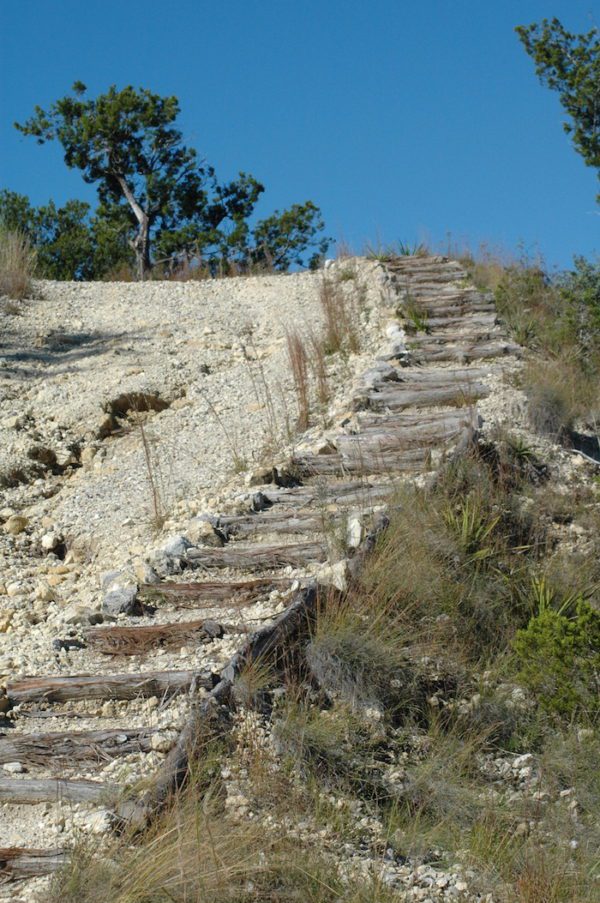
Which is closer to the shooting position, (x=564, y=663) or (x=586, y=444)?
(x=564, y=663)

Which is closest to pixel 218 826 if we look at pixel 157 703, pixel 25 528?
pixel 157 703

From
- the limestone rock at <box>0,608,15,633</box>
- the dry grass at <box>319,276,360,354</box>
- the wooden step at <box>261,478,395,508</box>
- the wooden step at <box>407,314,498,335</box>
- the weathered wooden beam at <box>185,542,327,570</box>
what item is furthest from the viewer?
the wooden step at <box>407,314,498,335</box>

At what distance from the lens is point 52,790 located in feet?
14.3

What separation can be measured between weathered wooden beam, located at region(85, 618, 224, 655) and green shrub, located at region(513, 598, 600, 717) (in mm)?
1669

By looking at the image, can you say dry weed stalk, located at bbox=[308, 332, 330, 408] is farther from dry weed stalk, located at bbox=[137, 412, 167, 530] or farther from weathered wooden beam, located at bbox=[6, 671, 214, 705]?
weathered wooden beam, located at bbox=[6, 671, 214, 705]

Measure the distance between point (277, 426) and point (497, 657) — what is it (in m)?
3.65

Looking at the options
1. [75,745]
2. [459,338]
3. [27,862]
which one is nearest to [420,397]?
[459,338]

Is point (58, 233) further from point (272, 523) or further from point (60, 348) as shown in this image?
point (272, 523)

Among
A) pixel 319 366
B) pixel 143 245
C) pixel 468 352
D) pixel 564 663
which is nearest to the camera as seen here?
pixel 564 663

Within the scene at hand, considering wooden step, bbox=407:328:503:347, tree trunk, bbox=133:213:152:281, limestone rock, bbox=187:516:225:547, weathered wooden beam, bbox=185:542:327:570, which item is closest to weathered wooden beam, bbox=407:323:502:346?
wooden step, bbox=407:328:503:347

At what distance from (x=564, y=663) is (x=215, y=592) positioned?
2003mm

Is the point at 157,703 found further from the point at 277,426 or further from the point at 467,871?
the point at 277,426

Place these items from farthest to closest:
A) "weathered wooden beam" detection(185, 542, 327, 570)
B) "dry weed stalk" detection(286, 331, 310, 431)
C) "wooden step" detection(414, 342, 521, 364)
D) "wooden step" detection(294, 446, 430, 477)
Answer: "wooden step" detection(414, 342, 521, 364) → "dry weed stalk" detection(286, 331, 310, 431) → "wooden step" detection(294, 446, 430, 477) → "weathered wooden beam" detection(185, 542, 327, 570)

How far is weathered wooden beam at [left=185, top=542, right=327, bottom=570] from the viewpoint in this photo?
21.4ft
